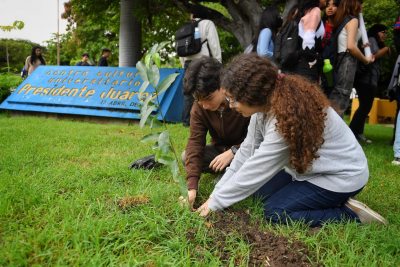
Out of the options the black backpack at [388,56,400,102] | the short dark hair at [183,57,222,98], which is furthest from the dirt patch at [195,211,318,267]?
the black backpack at [388,56,400,102]

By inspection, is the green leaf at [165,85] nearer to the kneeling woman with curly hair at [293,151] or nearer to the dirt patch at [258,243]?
the kneeling woman with curly hair at [293,151]

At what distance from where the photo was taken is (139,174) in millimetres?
2973

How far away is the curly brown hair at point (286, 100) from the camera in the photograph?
1851 mm

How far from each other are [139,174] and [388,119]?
13.0 metres

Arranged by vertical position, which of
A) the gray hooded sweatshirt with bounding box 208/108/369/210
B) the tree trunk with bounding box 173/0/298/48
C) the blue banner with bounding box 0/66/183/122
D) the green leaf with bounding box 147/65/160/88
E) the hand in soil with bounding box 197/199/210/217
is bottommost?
the blue banner with bounding box 0/66/183/122

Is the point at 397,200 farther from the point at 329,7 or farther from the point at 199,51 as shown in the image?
the point at 199,51

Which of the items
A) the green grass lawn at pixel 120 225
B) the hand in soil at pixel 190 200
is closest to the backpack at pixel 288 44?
the green grass lawn at pixel 120 225

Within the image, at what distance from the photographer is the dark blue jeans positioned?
84.3 inches

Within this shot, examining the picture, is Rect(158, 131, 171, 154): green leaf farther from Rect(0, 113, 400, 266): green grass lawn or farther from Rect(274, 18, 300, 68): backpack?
Rect(274, 18, 300, 68): backpack

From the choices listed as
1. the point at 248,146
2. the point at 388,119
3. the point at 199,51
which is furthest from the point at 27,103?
the point at 388,119

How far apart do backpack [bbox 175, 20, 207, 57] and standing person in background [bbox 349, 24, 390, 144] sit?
2.04 meters

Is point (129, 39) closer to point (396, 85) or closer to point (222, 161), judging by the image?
point (396, 85)

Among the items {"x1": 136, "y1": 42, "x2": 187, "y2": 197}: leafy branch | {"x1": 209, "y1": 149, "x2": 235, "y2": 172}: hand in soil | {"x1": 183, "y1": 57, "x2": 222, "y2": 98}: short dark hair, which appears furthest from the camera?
{"x1": 209, "y1": 149, "x2": 235, "y2": 172}: hand in soil

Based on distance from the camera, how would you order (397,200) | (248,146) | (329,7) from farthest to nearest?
(329,7), (397,200), (248,146)
